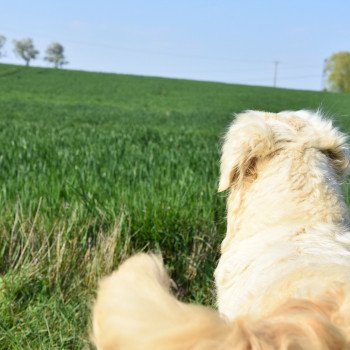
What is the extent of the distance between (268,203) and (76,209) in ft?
6.99

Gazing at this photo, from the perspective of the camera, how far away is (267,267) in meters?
2.82

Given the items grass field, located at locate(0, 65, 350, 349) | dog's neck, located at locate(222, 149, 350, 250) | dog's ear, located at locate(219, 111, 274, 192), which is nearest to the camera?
dog's neck, located at locate(222, 149, 350, 250)

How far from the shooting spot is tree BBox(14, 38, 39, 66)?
122 metres

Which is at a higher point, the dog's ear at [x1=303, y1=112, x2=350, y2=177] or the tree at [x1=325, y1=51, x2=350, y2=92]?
the dog's ear at [x1=303, y1=112, x2=350, y2=177]

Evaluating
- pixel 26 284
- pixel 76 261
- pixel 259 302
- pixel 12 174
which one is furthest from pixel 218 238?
pixel 259 302

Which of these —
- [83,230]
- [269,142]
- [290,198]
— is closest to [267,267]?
[290,198]

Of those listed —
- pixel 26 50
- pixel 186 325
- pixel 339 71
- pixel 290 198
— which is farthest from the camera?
pixel 26 50

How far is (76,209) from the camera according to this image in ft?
16.9

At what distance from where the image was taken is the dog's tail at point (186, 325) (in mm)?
1725

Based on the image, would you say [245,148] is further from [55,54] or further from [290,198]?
[55,54]

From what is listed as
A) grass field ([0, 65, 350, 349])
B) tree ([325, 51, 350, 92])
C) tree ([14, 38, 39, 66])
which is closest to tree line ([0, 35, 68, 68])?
tree ([14, 38, 39, 66])

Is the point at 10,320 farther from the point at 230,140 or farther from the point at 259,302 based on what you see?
the point at 259,302

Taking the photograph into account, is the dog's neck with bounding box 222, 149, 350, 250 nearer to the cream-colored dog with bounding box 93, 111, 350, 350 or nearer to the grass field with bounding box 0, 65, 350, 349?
the cream-colored dog with bounding box 93, 111, 350, 350

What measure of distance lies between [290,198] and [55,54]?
134 meters
